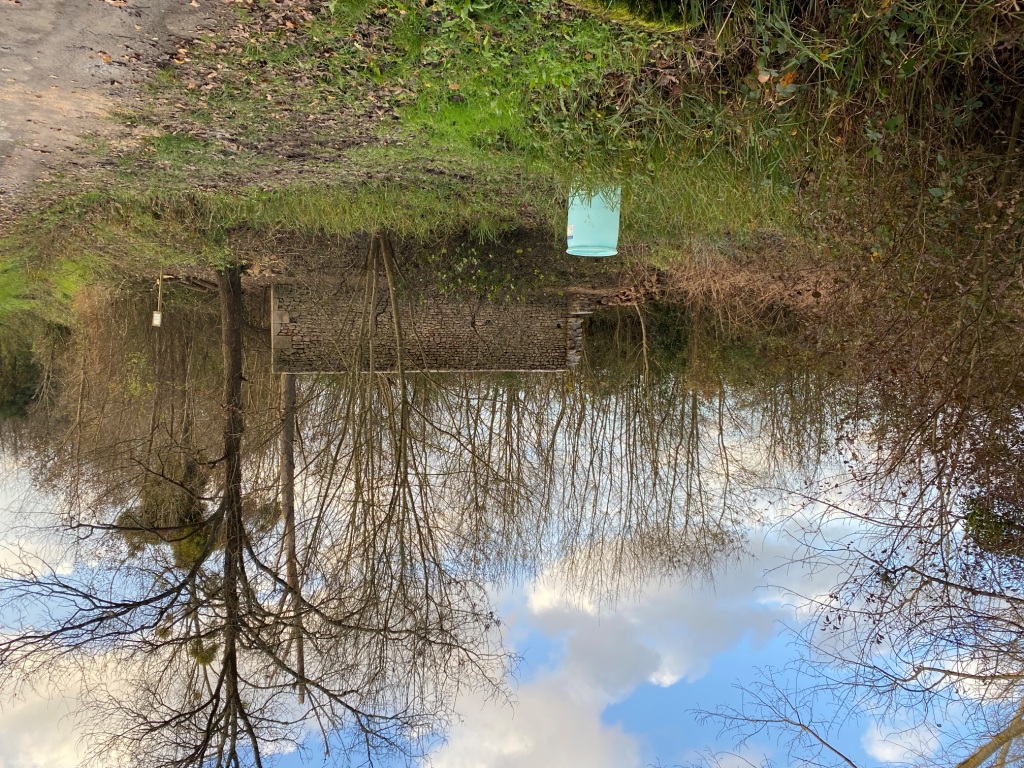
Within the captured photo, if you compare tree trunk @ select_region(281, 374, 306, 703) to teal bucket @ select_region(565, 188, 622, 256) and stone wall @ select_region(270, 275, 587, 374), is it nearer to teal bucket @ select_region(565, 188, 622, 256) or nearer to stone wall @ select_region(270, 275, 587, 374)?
stone wall @ select_region(270, 275, 587, 374)

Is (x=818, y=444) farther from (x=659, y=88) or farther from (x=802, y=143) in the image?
(x=659, y=88)

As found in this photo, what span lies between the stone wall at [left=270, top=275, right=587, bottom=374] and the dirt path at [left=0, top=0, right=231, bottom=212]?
3.05 metres

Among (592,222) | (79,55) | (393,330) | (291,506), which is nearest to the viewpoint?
(79,55)

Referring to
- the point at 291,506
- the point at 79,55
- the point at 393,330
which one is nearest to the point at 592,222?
the point at 393,330

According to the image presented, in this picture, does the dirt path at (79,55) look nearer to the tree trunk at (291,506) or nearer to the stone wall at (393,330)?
the stone wall at (393,330)

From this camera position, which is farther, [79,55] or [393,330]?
[393,330]

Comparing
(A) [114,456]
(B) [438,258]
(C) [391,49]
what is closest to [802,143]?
(C) [391,49]

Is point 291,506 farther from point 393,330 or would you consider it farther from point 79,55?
point 79,55

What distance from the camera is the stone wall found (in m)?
8.12

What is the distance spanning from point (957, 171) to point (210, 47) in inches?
216

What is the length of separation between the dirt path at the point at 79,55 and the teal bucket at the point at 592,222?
3116 mm

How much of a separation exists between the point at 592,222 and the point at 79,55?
439 cm

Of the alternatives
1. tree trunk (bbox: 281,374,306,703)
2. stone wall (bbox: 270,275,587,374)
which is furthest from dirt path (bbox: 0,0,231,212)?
tree trunk (bbox: 281,374,306,703)

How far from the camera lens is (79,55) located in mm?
4793
